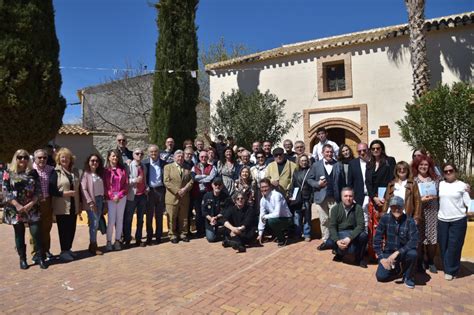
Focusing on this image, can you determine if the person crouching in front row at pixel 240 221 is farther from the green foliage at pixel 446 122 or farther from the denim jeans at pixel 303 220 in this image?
the green foliage at pixel 446 122

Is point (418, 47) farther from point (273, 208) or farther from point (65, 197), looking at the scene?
point (65, 197)

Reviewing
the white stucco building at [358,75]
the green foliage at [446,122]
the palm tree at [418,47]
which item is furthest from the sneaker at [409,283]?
the white stucco building at [358,75]

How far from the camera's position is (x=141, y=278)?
199 inches

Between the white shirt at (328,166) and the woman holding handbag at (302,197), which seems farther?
the woman holding handbag at (302,197)

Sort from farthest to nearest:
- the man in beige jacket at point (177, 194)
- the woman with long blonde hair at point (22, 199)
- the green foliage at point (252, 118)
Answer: the green foliage at point (252, 118)
the man in beige jacket at point (177, 194)
the woman with long blonde hair at point (22, 199)

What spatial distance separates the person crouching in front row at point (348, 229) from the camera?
18.1ft

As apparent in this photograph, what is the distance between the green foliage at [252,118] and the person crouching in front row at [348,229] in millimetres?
8013

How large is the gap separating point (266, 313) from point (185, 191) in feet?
11.4

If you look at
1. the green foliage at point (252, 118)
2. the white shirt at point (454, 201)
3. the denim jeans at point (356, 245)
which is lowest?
the denim jeans at point (356, 245)

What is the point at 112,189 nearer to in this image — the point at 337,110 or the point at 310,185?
the point at 310,185

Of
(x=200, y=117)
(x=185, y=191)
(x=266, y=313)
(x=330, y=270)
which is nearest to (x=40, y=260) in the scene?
(x=185, y=191)

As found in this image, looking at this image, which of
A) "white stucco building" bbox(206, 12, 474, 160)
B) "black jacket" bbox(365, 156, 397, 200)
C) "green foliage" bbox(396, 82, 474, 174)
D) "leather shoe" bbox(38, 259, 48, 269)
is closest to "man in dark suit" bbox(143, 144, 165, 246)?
"leather shoe" bbox(38, 259, 48, 269)

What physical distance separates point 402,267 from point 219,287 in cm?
245

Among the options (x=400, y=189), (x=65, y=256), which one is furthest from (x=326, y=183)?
(x=65, y=256)
